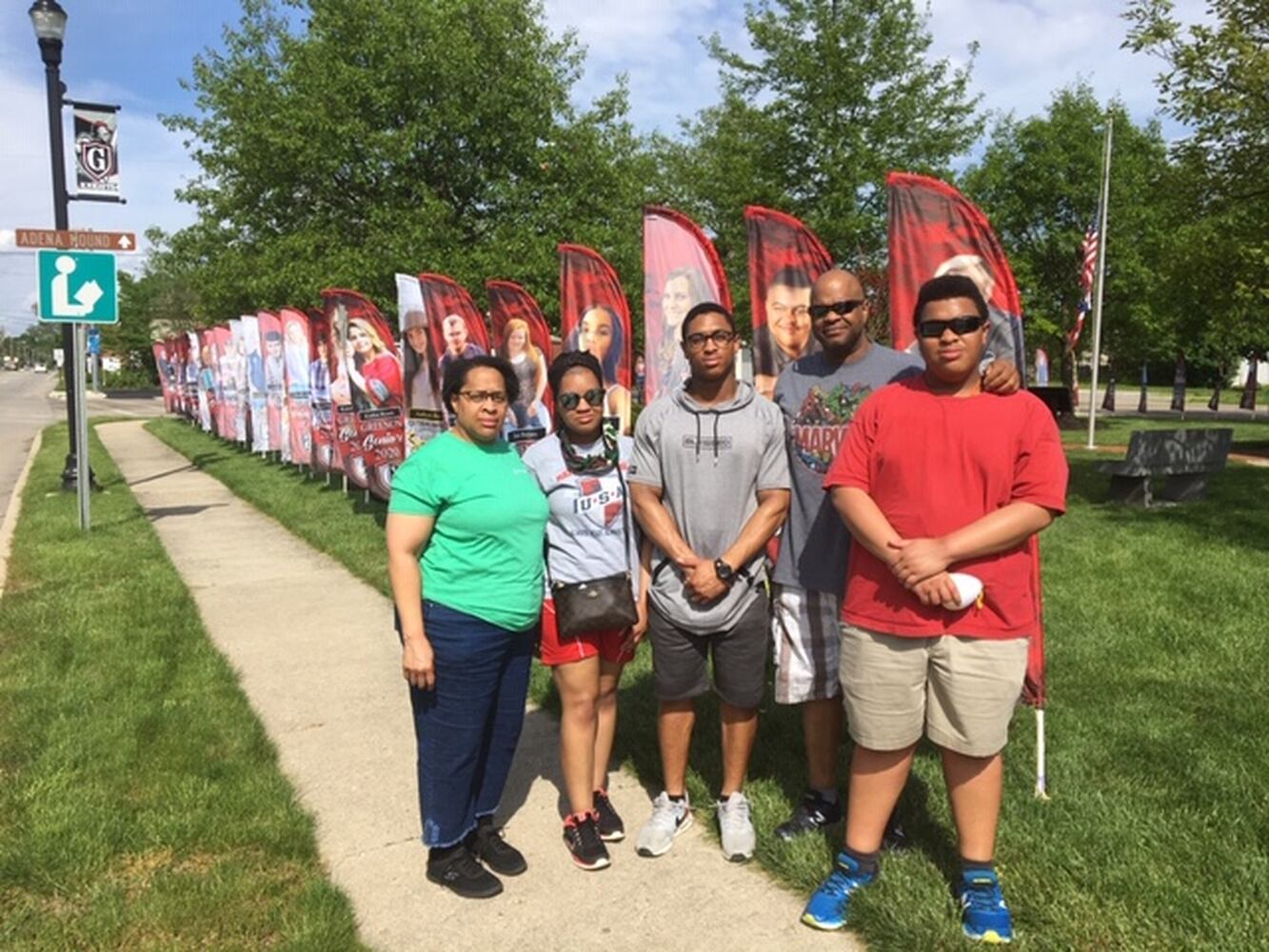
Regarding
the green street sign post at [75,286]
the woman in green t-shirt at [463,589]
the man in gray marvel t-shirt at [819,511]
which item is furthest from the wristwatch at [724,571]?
the green street sign post at [75,286]

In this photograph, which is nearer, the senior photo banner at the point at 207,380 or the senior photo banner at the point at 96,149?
the senior photo banner at the point at 96,149

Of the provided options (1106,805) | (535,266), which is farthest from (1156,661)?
(535,266)

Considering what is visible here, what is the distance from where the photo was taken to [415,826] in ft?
11.8

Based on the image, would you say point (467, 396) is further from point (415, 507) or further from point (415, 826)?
point (415, 826)

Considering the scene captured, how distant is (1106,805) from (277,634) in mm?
4953

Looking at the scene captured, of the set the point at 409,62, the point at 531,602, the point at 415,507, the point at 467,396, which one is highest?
the point at 409,62

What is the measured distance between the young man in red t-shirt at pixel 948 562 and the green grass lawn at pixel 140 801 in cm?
179

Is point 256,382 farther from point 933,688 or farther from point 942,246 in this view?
point 933,688

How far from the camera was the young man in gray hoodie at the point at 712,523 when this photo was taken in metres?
3.16

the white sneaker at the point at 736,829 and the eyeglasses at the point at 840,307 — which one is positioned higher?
the eyeglasses at the point at 840,307

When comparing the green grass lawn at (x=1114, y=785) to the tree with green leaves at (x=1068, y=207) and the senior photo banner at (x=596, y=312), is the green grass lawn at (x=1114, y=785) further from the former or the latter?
the tree with green leaves at (x=1068, y=207)

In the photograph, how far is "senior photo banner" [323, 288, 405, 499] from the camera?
10453 millimetres

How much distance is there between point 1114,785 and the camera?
3.70 m

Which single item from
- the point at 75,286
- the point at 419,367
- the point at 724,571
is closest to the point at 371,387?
the point at 419,367
